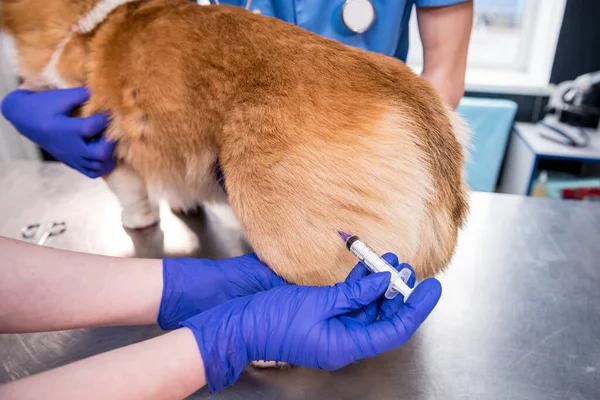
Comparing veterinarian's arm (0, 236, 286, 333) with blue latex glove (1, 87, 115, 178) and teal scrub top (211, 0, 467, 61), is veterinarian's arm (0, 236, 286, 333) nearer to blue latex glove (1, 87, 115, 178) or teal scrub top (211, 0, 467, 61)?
blue latex glove (1, 87, 115, 178)

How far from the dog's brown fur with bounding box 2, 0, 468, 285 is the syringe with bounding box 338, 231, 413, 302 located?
32 mm

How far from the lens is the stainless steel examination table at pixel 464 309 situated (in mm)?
681

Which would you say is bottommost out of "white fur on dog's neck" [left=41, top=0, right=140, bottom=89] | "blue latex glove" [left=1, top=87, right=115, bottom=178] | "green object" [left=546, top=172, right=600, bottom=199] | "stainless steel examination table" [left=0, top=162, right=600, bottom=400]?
"green object" [left=546, top=172, right=600, bottom=199]

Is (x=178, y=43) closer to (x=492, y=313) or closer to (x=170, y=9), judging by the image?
(x=170, y=9)

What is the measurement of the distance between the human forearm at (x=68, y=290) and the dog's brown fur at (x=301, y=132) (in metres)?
0.23

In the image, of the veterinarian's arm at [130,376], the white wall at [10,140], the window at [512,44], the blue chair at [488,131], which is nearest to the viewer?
the veterinarian's arm at [130,376]

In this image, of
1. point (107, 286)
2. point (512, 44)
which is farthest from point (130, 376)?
point (512, 44)

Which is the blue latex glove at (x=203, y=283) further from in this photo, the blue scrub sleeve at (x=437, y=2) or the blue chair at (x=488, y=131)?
the blue chair at (x=488, y=131)

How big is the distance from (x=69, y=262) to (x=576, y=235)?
49.2 inches

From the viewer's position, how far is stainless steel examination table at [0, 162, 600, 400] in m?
0.68

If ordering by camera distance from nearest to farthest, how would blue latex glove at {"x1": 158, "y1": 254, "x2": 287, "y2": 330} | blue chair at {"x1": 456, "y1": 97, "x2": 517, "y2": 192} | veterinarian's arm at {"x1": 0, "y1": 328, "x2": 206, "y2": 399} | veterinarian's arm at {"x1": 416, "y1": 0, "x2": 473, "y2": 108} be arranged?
veterinarian's arm at {"x1": 0, "y1": 328, "x2": 206, "y2": 399} → blue latex glove at {"x1": 158, "y1": 254, "x2": 287, "y2": 330} → veterinarian's arm at {"x1": 416, "y1": 0, "x2": 473, "y2": 108} → blue chair at {"x1": 456, "y1": 97, "x2": 517, "y2": 192}

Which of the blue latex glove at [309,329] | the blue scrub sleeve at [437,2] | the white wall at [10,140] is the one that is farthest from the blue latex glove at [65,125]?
the white wall at [10,140]

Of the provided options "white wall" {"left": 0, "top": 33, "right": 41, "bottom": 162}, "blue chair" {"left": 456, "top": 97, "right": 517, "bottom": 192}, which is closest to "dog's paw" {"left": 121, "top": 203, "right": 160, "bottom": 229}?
"white wall" {"left": 0, "top": 33, "right": 41, "bottom": 162}

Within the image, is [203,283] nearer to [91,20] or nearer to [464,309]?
[464,309]
